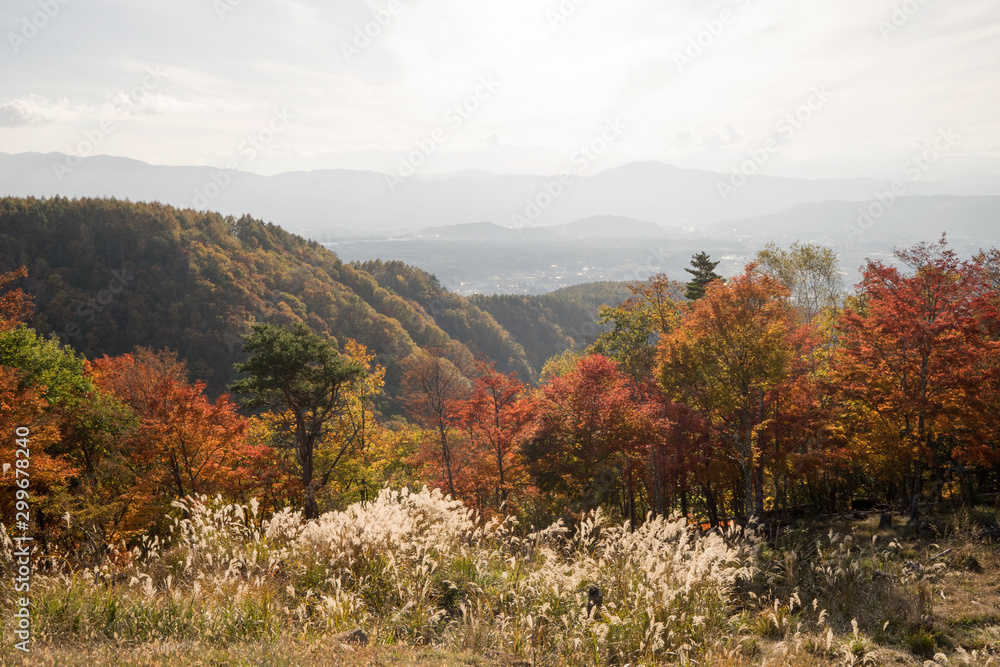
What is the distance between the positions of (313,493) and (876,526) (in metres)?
Answer: 19.1

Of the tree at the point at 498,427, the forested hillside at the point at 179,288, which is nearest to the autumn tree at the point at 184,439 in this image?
the tree at the point at 498,427

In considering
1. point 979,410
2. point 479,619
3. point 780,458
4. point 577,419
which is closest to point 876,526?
point 780,458

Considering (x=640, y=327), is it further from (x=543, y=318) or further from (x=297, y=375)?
(x=543, y=318)

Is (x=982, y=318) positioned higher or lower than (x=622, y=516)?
higher

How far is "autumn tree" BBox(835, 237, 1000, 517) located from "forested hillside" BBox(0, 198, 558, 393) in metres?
69.2

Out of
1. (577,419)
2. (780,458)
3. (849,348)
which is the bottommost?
(780,458)

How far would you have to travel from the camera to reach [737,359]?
54.4ft

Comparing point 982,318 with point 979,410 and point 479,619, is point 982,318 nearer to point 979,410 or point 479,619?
point 979,410

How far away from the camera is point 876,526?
15531mm

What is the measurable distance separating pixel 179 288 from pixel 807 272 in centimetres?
10141

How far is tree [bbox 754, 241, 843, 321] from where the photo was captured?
33.4 meters

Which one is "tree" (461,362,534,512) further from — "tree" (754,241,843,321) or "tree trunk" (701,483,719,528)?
"tree" (754,241,843,321)

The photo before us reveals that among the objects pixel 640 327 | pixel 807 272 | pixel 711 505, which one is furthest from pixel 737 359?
pixel 807 272

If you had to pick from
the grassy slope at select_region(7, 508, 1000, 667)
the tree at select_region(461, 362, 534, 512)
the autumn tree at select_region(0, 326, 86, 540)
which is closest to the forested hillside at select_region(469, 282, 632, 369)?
the tree at select_region(461, 362, 534, 512)
